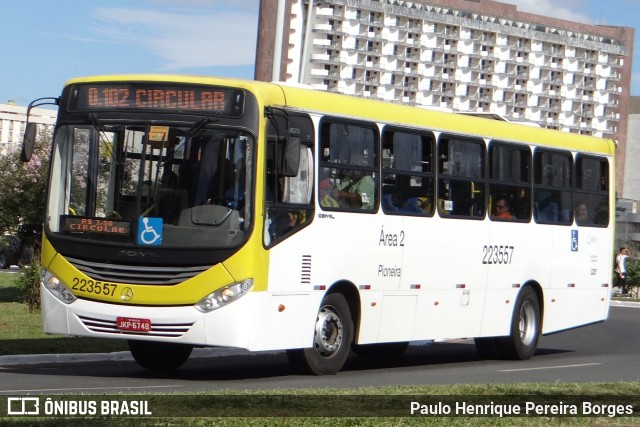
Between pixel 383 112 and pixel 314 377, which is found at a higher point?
pixel 383 112

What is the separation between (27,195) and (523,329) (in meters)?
17.4

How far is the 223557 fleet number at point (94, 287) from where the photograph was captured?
47.1 ft

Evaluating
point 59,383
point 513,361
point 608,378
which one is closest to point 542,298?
point 513,361

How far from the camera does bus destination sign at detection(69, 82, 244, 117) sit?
1457cm

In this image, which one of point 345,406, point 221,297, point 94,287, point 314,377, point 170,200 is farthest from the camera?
point 314,377

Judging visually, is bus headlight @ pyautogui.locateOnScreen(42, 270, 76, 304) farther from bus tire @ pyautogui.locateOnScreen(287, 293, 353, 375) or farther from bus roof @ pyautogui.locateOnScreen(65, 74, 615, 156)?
bus tire @ pyautogui.locateOnScreen(287, 293, 353, 375)

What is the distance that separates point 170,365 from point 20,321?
7.40 meters

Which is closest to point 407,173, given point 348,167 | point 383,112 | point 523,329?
point 383,112

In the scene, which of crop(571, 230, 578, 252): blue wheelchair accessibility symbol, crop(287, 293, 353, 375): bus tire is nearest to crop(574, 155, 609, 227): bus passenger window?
crop(571, 230, 578, 252): blue wheelchair accessibility symbol

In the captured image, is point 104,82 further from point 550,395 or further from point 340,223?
point 550,395

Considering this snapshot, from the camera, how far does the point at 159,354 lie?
1648 cm

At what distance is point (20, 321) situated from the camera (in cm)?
2322

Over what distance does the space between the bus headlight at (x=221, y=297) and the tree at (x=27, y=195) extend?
66.2 feet

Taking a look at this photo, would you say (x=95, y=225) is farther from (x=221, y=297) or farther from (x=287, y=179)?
(x=287, y=179)
